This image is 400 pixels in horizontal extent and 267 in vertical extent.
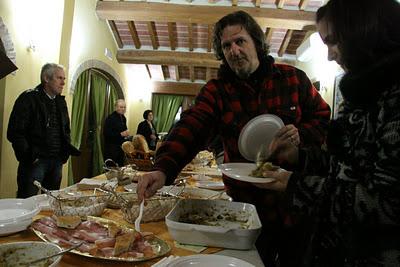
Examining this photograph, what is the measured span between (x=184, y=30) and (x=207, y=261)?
6.35 meters

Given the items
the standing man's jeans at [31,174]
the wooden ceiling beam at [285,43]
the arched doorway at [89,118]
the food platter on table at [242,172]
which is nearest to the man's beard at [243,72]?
the food platter on table at [242,172]

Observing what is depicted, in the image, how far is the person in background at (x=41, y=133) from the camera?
2592 millimetres

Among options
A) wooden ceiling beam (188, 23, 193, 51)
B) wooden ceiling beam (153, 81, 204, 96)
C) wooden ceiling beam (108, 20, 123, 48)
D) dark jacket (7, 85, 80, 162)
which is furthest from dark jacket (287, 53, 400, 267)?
wooden ceiling beam (153, 81, 204, 96)

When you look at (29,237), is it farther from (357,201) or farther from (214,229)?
(357,201)

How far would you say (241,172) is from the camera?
3.68 feet

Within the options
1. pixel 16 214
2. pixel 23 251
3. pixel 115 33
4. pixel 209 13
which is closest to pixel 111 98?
pixel 115 33

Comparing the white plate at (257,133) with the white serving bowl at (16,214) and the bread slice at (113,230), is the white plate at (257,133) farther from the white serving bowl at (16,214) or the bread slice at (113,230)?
the white serving bowl at (16,214)

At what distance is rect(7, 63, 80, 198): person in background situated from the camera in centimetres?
259

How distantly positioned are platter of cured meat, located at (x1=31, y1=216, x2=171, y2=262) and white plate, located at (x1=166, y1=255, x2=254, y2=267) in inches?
→ 3.9

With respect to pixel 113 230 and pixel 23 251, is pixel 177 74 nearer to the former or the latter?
pixel 113 230

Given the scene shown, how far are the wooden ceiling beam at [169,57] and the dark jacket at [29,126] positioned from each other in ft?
15.2

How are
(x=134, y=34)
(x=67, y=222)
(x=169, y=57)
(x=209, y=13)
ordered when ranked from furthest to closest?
(x=169, y=57) < (x=134, y=34) < (x=209, y=13) < (x=67, y=222)

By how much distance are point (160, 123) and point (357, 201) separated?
9111 mm

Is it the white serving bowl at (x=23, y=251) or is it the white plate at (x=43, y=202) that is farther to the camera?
the white plate at (x=43, y=202)
